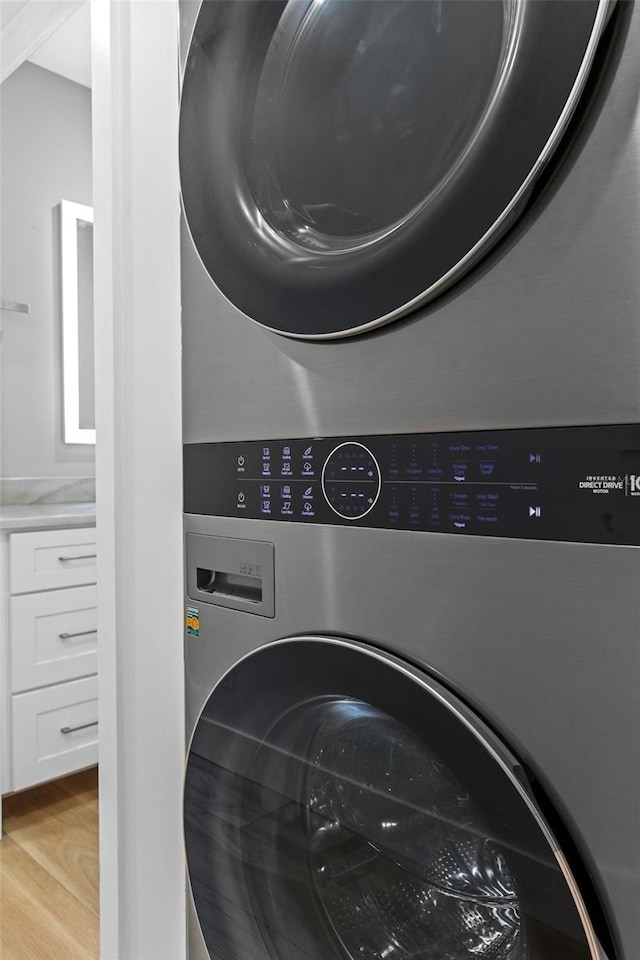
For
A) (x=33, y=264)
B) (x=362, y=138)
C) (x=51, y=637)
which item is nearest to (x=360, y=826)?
(x=362, y=138)

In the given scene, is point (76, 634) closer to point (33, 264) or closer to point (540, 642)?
point (33, 264)

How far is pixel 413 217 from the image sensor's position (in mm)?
583

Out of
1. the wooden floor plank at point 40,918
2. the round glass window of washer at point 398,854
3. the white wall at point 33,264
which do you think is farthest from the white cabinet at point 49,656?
the round glass window of washer at point 398,854

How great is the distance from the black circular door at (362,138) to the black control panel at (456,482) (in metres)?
0.13

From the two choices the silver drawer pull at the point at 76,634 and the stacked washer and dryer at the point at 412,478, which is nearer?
the stacked washer and dryer at the point at 412,478

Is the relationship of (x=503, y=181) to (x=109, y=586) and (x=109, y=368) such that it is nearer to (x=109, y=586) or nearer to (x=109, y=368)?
(x=109, y=368)

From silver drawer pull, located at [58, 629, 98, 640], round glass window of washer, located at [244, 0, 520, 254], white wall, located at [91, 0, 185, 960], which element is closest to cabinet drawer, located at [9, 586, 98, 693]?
silver drawer pull, located at [58, 629, 98, 640]

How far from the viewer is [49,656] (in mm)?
1908

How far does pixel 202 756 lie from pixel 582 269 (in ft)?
2.25

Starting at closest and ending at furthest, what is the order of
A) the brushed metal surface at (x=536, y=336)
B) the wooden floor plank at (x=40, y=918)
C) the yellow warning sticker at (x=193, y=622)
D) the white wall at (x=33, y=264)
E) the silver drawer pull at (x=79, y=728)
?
the brushed metal surface at (x=536, y=336)
the yellow warning sticker at (x=193, y=622)
the wooden floor plank at (x=40, y=918)
the silver drawer pull at (x=79, y=728)
the white wall at (x=33, y=264)

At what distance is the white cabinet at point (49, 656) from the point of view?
1827mm

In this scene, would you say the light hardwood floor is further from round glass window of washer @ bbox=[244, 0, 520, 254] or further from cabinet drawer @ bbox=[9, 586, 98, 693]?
round glass window of washer @ bbox=[244, 0, 520, 254]

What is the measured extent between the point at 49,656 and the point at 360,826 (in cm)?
147

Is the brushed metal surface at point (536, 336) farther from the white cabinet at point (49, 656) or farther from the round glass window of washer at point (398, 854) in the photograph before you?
the white cabinet at point (49, 656)
